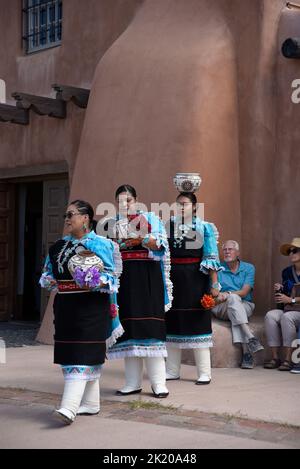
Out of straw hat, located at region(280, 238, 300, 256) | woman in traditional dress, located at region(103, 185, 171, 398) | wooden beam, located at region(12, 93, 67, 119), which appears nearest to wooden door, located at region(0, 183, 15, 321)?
wooden beam, located at region(12, 93, 67, 119)

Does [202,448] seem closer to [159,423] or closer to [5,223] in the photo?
[159,423]

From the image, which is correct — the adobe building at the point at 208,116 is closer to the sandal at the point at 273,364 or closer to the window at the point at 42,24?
the sandal at the point at 273,364

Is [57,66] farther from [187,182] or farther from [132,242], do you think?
[132,242]

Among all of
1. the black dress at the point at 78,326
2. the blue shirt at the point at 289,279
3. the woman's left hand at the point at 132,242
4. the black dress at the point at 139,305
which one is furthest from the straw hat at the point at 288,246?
the black dress at the point at 78,326

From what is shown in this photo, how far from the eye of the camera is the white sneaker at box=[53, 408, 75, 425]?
522 cm

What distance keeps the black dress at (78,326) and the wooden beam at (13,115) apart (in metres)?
6.44

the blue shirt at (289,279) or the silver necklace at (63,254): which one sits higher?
the silver necklace at (63,254)

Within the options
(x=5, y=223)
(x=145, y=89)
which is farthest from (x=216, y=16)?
(x=5, y=223)

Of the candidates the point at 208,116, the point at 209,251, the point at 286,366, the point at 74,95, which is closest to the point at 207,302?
the point at 209,251

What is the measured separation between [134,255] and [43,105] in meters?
5.23

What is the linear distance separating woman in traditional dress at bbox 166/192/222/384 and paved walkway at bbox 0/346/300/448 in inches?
14.3

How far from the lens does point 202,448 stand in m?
4.63

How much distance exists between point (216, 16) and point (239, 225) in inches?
99.3

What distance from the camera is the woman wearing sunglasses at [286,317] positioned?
25.2ft
